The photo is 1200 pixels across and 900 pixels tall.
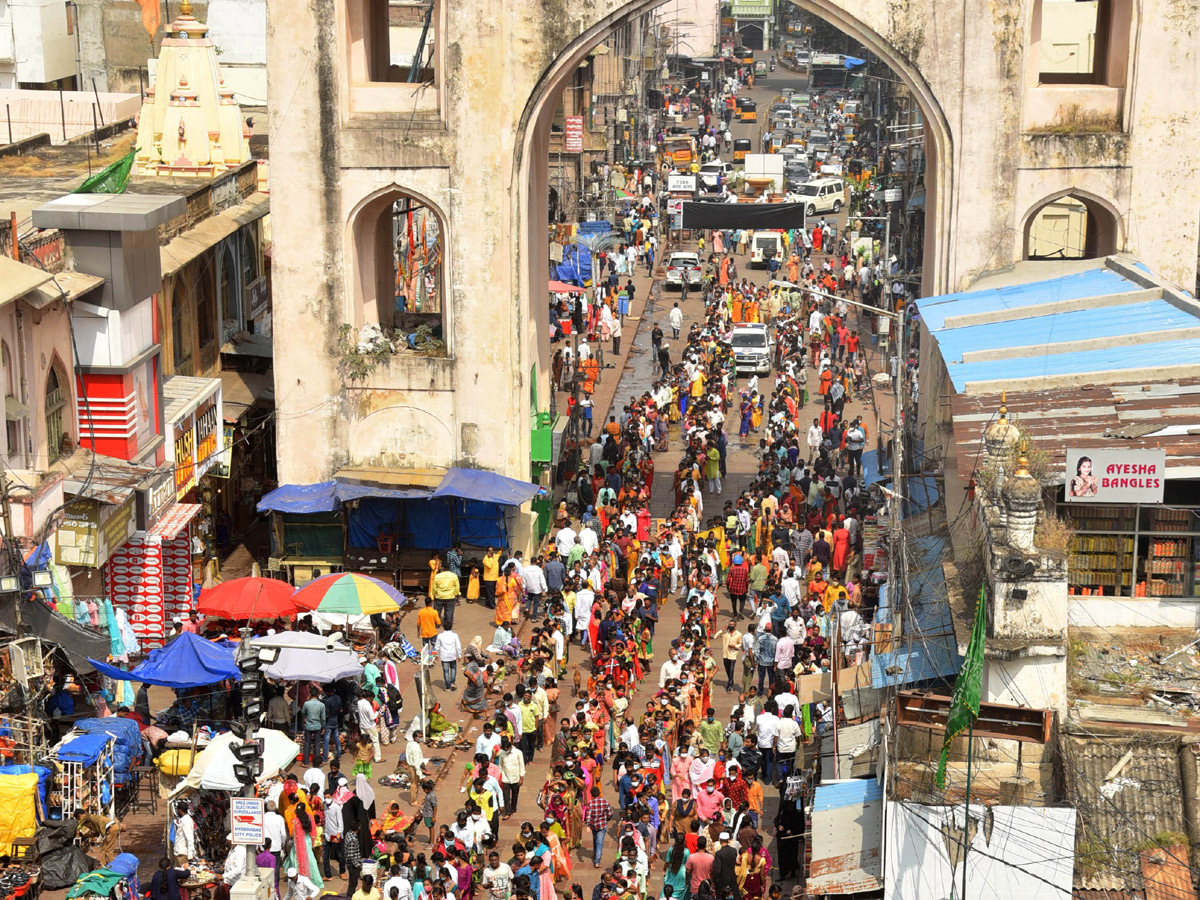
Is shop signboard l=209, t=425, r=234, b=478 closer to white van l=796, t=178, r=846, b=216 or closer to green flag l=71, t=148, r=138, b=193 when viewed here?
green flag l=71, t=148, r=138, b=193

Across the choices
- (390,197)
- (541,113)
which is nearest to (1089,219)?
(541,113)

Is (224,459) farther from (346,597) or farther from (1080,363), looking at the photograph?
(1080,363)

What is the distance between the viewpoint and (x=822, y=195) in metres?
70.0

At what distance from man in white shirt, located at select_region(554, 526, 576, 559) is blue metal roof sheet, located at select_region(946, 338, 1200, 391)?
678cm

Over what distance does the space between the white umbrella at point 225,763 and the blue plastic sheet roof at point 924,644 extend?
6084 mm

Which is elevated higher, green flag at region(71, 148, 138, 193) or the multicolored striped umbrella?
green flag at region(71, 148, 138, 193)

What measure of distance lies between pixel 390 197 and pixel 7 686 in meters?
11.5

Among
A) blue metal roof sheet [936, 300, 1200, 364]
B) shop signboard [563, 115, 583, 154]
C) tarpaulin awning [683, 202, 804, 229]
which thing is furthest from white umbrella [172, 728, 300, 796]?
shop signboard [563, 115, 583, 154]

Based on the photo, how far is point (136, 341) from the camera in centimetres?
2588

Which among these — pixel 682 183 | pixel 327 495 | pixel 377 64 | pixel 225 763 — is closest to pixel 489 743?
pixel 225 763

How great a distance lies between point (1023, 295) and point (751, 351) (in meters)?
16.7

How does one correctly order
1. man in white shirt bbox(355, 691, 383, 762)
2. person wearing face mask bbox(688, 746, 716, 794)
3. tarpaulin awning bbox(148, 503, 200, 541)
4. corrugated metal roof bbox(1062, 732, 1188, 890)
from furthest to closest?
tarpaulin awning bbox(148, 503, 200, 541) < man in white shirt bbox(355, 691, 383, 762) < person wearing face mask bbox(688, 746, 716, 794) < corrugated metal roof bbox(1062, 732, 1188, 890)

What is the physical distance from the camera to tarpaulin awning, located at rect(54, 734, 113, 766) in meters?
19.6

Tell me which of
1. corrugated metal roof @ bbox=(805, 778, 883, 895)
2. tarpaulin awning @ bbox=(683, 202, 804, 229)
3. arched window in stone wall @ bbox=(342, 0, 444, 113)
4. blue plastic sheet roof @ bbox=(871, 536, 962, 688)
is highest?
arched window in stone wall @ bbox=(342, 0, 444, 113)
